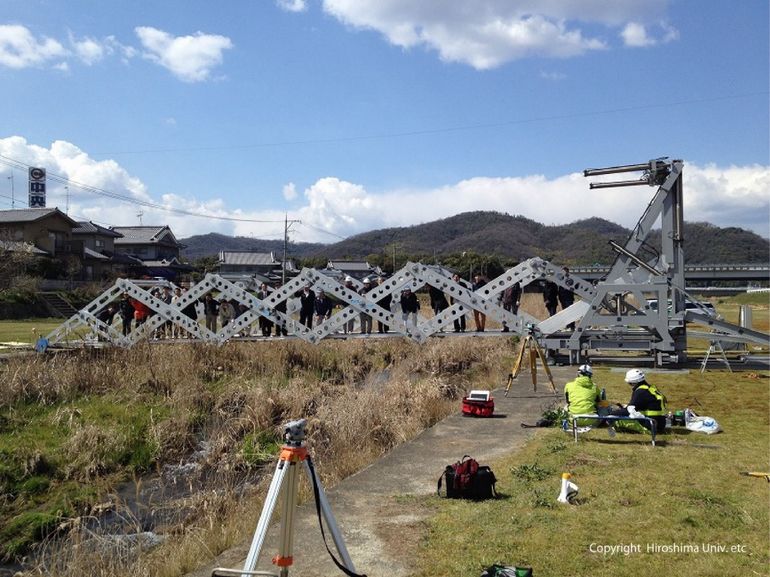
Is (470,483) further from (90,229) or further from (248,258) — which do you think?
(248,258)

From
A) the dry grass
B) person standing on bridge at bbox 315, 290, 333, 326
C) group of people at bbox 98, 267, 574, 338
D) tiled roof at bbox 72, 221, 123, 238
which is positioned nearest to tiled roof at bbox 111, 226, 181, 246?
→ tiled roof at bbox 72, 221, 123, 238

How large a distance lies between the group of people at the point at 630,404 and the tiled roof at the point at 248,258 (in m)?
75.9

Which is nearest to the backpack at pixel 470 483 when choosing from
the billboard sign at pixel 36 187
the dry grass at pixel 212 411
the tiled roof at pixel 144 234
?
the dry grass at pixel 212 411

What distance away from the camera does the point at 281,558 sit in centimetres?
400

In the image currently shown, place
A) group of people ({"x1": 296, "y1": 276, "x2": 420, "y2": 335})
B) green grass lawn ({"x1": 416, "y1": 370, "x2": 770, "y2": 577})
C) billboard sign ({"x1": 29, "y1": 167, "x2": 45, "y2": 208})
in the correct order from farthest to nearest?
billboard sign ({"x1": 29, "y1": 167, "x2": 45, "y2": 208}), group of people ({"x1": 296, "y1": 276, "x2": 420, "y2": 335}), green grass lawn ({"x1": 416, "y1": 370, "x2": 770, "y2": 577})

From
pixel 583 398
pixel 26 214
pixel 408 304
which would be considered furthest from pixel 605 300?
pixel 26 214

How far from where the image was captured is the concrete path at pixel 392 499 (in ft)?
17.1

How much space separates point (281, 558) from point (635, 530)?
321cm

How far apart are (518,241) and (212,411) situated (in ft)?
455

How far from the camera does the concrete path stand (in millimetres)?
5219

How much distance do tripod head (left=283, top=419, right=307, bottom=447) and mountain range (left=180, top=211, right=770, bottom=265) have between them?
93.6 meters

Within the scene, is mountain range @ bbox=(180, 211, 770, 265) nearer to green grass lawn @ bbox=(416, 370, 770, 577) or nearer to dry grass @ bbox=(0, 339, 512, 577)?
dry grass @ bbox=(0, 339, 512, 577)

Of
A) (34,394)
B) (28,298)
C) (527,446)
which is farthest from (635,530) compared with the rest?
(28,298)

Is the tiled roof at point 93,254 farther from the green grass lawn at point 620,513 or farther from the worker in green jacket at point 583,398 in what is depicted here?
the green grass lawn at point 620,513
